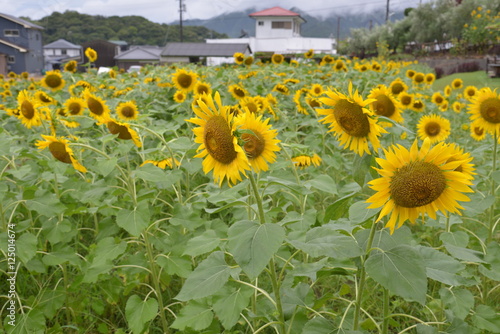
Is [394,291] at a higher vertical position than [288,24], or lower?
lower

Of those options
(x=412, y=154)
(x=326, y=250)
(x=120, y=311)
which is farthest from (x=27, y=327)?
(x=412, y=154)

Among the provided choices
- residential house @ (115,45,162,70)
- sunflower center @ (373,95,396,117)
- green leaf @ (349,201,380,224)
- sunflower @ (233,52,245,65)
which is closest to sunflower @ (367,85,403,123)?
sunflower center @ (373,95,396,117)

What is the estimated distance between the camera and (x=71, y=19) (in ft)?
130

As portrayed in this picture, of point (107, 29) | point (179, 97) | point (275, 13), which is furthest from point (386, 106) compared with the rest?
point (275, 13)

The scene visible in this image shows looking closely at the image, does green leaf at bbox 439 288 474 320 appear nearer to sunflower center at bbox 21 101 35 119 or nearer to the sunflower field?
the sunflower field

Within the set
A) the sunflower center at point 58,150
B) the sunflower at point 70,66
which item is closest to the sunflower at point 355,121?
the sunflower center at point 58,150

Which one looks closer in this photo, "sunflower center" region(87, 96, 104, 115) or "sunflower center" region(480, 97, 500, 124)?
"sunflower center" region(480, 97, 500, 124)

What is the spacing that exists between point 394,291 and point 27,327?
1.66m

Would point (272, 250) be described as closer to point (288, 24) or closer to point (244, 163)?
point (244, 163)

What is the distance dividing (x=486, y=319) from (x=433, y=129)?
2.12 metres

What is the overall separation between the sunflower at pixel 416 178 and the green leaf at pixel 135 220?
1025 mm

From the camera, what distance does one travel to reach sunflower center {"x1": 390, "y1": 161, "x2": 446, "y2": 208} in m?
1.08

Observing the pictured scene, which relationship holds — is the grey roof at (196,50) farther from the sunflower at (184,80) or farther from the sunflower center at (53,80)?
the sunflower at (184,80)

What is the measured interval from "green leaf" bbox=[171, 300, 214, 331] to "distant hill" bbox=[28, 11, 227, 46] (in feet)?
119
